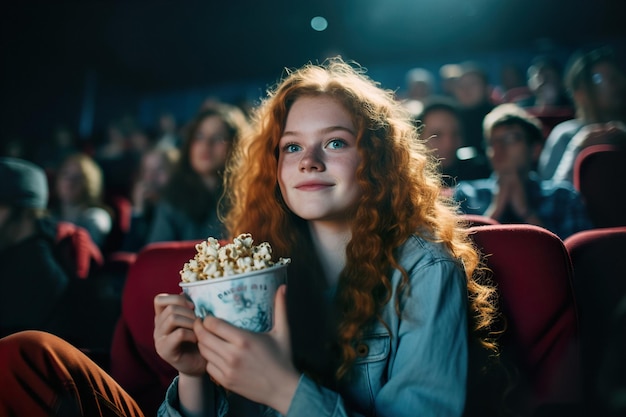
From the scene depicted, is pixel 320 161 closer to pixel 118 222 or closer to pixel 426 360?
pixel 426 360

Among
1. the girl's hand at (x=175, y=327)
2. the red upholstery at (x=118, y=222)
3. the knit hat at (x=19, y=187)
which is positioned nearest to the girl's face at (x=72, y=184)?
the red upholstery at (x=118, y=222)

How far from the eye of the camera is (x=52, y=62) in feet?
18.8

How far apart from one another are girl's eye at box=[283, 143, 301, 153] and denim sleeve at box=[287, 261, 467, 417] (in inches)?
13.2

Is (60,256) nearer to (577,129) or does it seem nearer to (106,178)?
(577,129)

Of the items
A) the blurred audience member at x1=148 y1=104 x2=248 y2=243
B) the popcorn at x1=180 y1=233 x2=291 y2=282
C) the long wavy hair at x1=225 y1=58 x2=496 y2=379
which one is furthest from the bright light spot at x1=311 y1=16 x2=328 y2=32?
the popcorn at x1=180 y1=233 x2=291 y2=282

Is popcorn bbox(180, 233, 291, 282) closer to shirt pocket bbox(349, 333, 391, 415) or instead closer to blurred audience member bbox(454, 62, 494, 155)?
shirt pocket bbox(349, 333, 391, 415)

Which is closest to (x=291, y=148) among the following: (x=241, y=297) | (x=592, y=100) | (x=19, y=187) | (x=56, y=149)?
(x=241, y=297)

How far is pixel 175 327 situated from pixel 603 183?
129 centimetres

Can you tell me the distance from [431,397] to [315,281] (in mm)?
340

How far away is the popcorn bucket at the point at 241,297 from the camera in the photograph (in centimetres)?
80

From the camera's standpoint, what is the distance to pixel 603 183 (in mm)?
1622

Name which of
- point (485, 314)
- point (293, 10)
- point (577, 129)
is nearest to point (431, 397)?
point (485, 314)

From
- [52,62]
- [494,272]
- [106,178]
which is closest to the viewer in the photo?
[494,272]

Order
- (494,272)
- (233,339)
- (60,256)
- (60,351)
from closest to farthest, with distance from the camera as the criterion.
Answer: (233,339) → (60,351) → (494,272) → (60,256)
